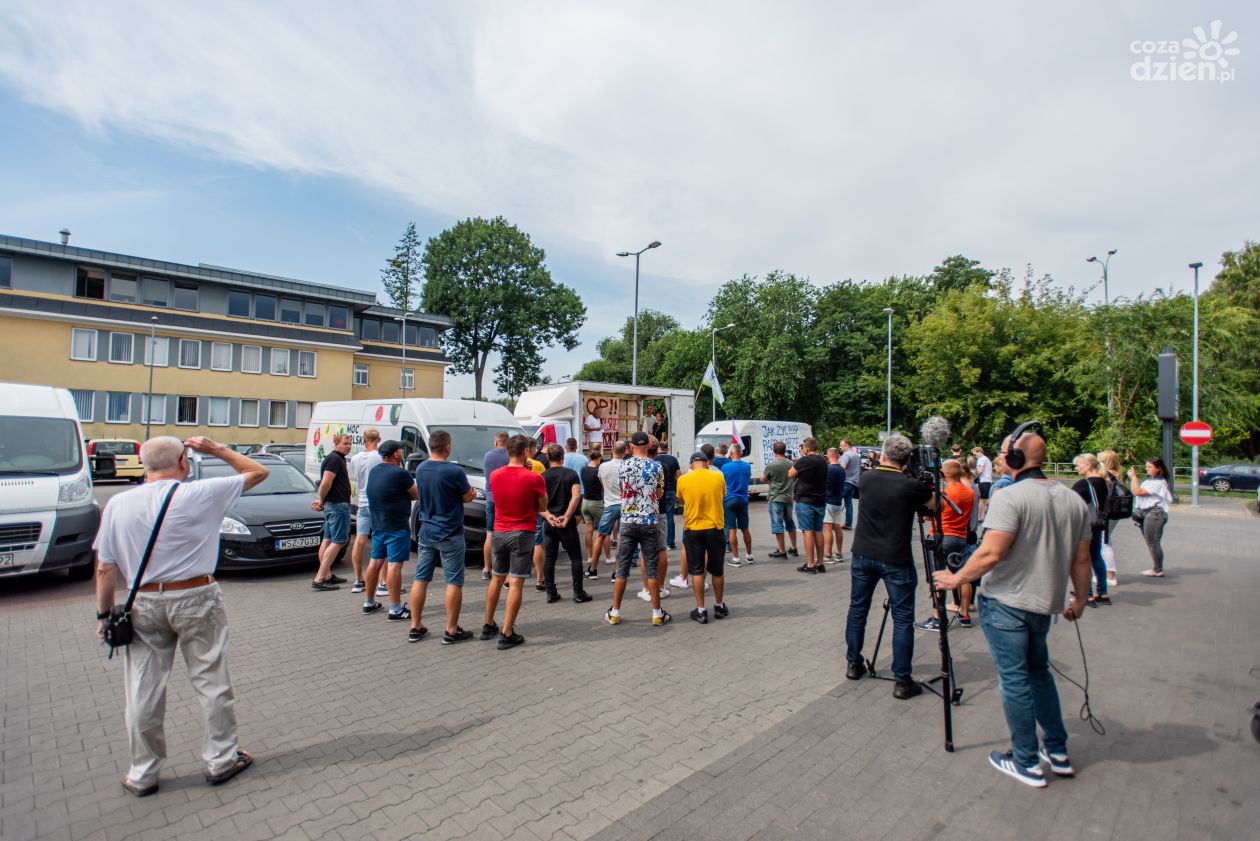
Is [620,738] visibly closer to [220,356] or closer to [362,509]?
[362,509]

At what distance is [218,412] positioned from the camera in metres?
39.1

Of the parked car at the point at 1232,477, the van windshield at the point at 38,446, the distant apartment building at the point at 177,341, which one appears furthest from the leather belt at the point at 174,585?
the parked car at the point at 1232,477

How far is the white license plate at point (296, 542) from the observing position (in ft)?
29.3

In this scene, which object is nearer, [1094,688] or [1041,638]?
[1041,638]

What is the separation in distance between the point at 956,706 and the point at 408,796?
378 cm

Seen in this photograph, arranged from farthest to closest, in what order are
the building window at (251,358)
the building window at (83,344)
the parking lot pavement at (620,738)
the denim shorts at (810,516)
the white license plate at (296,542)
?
the building window at (251,358)
the building window at (83,344)
the denim shorts at (810,516)
the white license plate at (296,542)
the parking lot pavement at (620,738)

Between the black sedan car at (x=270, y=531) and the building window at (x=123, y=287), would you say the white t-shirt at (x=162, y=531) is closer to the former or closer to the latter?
the black sedan car at (x=270, y=531)

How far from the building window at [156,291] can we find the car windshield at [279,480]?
116ft

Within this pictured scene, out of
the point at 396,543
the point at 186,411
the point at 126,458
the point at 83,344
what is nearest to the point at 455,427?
the point at 396,543

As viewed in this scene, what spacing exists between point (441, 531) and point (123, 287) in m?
43.2

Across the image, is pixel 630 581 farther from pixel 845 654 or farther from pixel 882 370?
pixel 882 370

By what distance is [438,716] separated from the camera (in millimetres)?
4516

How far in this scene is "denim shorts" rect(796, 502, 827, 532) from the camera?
972 cm

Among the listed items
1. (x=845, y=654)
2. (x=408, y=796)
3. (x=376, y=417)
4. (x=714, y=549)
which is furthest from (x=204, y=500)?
(x=376, y=417)
